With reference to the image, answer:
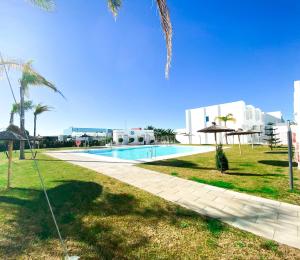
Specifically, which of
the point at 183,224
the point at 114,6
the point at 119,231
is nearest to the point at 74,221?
the point at 119,231

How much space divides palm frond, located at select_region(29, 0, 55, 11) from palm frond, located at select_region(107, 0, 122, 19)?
2015 millimetres

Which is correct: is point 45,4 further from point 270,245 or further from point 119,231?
point 270,245

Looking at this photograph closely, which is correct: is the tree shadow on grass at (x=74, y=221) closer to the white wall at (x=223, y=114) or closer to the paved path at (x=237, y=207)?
the paved path at (x=237, y=207)

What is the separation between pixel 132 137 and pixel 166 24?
135ft

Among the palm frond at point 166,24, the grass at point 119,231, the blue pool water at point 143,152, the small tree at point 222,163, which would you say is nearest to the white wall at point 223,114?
the blue pool water at point 143,152

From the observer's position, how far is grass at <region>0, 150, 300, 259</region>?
3.02 metres

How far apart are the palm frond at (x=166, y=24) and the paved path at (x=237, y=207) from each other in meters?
3.30

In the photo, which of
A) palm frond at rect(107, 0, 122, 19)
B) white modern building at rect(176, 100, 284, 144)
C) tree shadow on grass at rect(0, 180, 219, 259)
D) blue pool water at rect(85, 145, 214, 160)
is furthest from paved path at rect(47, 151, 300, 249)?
white modern building at rect(176, 100, 284, 144)

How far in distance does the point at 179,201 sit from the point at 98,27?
372 inches

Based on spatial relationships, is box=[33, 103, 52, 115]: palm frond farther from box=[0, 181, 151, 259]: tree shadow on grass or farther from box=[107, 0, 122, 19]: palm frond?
box=[107, 0, 122, 19]: palm frond

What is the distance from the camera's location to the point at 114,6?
564cm

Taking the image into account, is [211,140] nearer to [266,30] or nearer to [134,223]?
[266,30]

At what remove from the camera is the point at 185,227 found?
3.85 metres

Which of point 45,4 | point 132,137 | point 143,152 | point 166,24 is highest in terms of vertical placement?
point 45,4
